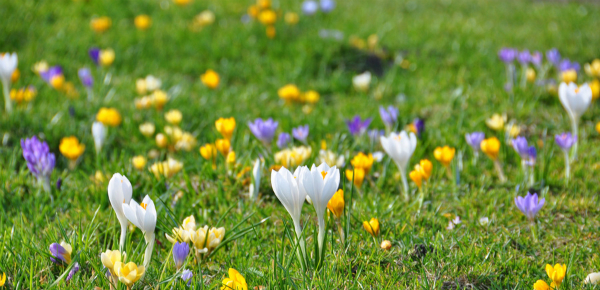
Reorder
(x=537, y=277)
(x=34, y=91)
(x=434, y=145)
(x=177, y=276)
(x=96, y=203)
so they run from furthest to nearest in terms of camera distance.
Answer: (x=34, y=91) → (x=434, y=145) → (x=96, y=203) → (x=537, y=277) → (x=177, y=276)

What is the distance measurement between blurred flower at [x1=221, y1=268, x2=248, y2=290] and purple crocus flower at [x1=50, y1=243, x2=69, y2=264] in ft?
2.15

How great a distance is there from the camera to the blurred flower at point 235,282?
1.71 m

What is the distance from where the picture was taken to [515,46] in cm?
520

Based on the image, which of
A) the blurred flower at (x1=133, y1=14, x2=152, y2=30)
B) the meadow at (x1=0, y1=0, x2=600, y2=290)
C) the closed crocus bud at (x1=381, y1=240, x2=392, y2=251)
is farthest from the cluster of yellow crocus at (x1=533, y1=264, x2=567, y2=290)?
the blurred flower at (x1=133, y1=14, x2=152, y2=30)

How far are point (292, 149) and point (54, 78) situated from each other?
212cm


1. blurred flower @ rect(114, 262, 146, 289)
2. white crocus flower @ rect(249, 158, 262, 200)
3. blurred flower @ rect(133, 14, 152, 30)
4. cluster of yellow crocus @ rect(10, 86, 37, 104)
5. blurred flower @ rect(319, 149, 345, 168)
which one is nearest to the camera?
blurred flower @ rect(114, 262, 146, 289)

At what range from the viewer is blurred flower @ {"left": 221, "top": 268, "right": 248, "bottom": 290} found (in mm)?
1705

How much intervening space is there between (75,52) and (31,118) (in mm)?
1540

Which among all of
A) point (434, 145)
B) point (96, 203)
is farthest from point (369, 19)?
point (96, 203)

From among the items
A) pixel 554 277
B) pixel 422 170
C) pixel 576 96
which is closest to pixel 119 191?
pixel 422 170

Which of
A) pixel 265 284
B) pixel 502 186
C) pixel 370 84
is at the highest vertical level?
pixel 265 284

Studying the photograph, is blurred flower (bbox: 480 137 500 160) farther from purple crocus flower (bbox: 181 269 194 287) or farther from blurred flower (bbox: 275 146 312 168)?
purple crocus flower (bbox: 181 269 194 287)

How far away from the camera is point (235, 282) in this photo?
5.67 feet

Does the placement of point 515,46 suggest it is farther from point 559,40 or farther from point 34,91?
point 34,91
